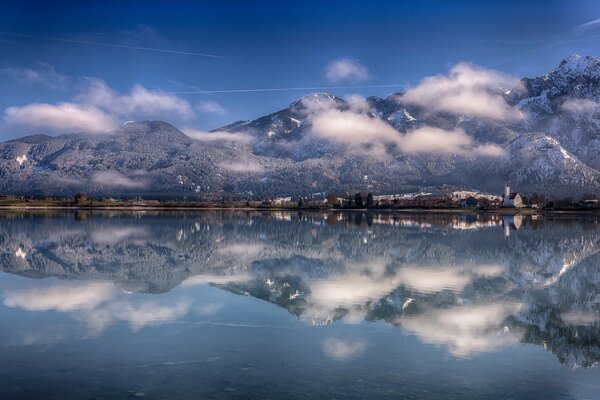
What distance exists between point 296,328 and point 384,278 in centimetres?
1197

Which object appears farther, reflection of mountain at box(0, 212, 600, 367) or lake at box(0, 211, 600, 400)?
reflection of mountain at box(0, 212, 600, 367)

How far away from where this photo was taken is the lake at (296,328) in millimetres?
13391

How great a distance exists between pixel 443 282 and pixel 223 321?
13087 millimetres

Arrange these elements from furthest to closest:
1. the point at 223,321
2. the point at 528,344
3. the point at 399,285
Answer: the point at 399,285
the point at 223,321
the point at 528,344

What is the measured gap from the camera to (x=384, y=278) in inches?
1185

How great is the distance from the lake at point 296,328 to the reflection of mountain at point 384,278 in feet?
0.40

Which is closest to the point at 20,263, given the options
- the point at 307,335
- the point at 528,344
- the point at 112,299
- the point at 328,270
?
the point at 112,299

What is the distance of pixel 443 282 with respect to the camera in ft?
95.1

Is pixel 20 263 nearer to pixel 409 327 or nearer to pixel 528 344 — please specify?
pixel 409 327

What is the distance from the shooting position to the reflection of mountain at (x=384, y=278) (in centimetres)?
1967

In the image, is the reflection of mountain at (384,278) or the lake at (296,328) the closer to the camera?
the lake at (296,328)

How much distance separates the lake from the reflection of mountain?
0.12 metres

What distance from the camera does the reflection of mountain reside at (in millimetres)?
19672

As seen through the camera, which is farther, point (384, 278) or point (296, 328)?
point (384, 278)
